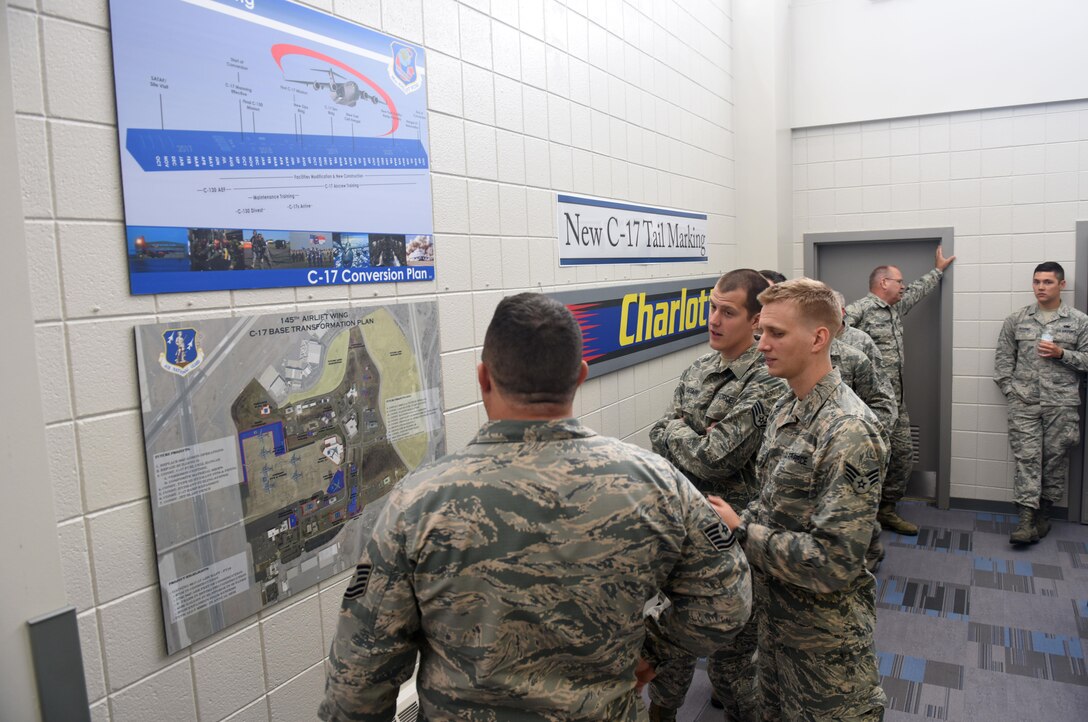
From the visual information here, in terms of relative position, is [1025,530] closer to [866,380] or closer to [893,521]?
[893,521]

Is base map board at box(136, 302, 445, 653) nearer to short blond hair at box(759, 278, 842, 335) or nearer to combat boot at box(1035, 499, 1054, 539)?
short blond hair at box(759, 278, 842, 335)

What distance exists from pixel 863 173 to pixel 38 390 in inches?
216

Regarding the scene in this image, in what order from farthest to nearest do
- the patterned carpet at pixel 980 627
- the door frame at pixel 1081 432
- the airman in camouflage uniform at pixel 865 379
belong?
the door frame at pixel 1081 432
the airman in camouflage uniform at pixel 865 379
the patterned carpet at pixel 980 627

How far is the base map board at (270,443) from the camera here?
1.63m

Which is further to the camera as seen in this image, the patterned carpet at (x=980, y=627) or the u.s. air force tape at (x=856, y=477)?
the patterned carpet at (x=980, y=627)

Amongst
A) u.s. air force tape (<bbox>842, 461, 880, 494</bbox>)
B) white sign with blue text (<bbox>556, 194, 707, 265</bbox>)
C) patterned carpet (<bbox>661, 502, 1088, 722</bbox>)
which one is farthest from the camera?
white sign with blue text (<bbox>556, 194, 707, 265</bbox>)


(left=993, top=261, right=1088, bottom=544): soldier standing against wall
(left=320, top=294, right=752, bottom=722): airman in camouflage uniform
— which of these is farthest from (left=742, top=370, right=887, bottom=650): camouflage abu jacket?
(left=993, top=261, right=1088, bottom=544): soldier standing against wall

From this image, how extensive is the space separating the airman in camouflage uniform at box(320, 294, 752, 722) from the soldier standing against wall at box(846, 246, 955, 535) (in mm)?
4099

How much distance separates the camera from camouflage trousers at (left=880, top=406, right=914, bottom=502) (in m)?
4.86

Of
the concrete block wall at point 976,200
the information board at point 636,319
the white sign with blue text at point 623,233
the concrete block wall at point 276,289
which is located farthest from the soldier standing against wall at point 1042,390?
the concrete block wall at point 276,289

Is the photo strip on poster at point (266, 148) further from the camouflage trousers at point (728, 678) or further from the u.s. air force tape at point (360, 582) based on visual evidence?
the camouflage trousers at point (728, 678)

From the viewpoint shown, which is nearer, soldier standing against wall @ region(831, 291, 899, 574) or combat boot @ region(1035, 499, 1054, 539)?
soldier standing against wall @ region(831, 291, 899, 574)

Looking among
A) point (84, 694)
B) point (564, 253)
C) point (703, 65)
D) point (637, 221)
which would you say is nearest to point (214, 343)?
point (84, 694)

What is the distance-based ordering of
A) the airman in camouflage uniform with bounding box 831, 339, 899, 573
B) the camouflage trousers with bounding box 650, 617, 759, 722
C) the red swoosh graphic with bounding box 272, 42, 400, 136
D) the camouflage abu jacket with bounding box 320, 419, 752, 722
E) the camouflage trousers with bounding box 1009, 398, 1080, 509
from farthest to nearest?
1. the camouflage trousers with bounding box 1009, 398, 1080, 509
2. the airman in camouflage uniform with bounding box 831, 339, 899, 573
3. the camouflage trousers with bounding box 650, 617, 759, 722
4. the red swoosh graphic with bounding box 272, 42, 400, 136
5. the camouflage abu jacket with bounding box 320, 419, 752, 722
